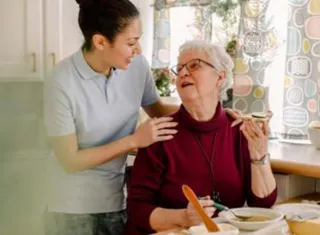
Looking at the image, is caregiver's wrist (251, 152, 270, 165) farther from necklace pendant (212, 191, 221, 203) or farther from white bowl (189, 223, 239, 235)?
white bowl (189, 223, 239, 235)

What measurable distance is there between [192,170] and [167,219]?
200 millimetres

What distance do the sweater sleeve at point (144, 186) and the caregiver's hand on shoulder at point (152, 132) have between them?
5 cm

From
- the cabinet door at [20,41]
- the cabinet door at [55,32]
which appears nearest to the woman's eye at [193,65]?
the cabinet door at [55,32]

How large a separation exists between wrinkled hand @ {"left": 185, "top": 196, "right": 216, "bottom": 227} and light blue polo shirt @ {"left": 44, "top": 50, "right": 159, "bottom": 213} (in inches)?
13.0

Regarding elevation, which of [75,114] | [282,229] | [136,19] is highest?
[136,19]

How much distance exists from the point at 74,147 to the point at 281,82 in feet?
4.05

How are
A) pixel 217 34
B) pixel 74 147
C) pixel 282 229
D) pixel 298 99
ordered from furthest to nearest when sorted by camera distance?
pixel 217 34 < pixel 298 99 < pixel 74 147 < pixel 282 229

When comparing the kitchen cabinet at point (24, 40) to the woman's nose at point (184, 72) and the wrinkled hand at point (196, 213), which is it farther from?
the woman's nose at point (184, 72)

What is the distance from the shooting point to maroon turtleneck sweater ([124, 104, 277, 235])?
1752mm

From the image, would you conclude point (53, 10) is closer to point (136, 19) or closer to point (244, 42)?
point (136, 19)

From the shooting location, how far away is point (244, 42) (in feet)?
8.72

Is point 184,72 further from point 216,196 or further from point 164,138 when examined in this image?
point 216,196

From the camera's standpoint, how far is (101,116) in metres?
1.72

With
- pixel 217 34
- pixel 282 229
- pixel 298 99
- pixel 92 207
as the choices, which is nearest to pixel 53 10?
pixel 282 229
